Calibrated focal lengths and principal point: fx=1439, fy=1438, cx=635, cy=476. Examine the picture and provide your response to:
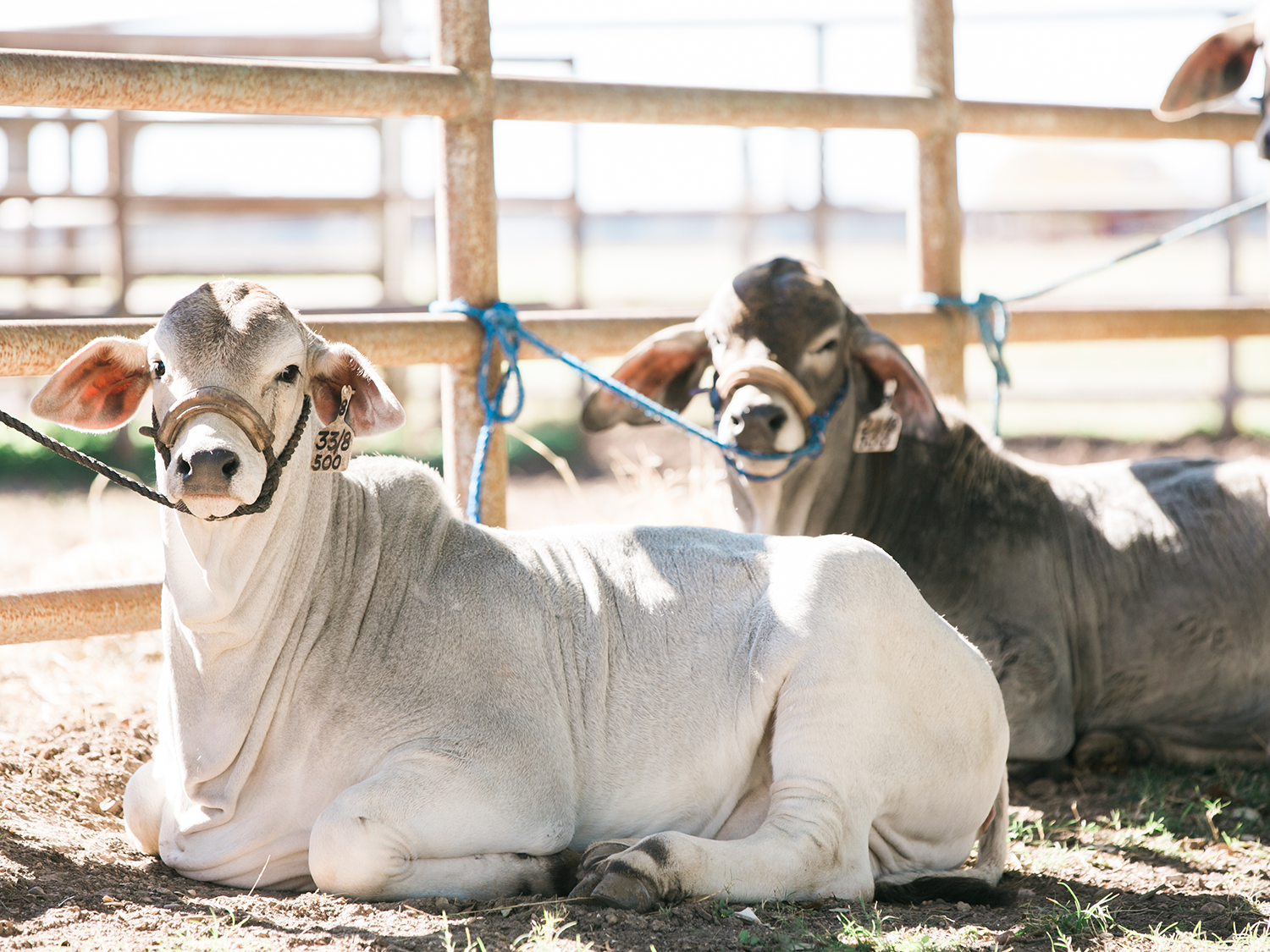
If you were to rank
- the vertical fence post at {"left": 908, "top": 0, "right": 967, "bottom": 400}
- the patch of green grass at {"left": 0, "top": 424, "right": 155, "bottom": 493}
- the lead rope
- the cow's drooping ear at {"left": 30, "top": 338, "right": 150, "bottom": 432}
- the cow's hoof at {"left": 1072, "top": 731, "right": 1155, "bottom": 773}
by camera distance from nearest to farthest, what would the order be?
the lead rope, the cow's drooping ear at {"left": 30, "top": 338, "right": 150, "bottom": 432}, the cow's hoof at {"left": 1072, "top": 731, "right": 1155, "bottom": 773}, the vertical fence post at {"left": 908, "top": 0, "right": 967, "bottom": 400}, the patch of green grass at {"left": 0, "top": 424, "right": 155, "bottom": 493}

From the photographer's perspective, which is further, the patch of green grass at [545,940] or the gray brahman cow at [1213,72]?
the gray brahman cow at [1213,72]

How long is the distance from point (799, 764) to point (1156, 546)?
1.91 meters

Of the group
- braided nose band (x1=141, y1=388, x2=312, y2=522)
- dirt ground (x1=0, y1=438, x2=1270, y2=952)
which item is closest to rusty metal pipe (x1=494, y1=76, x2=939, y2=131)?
braided nose band (x1=141, y1=388, x2=312, y2=522)

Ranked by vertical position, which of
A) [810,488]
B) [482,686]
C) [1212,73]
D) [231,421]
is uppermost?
[1212,73]

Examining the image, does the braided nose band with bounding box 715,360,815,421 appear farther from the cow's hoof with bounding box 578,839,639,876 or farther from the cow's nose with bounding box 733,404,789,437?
the cow's hoof with bounding box 578,839,639,876

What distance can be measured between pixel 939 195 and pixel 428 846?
3280 millimetres

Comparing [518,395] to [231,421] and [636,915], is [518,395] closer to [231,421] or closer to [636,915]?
[231,421]

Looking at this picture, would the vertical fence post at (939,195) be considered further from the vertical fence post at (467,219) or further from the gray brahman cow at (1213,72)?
the vertical fence post at (467,219)

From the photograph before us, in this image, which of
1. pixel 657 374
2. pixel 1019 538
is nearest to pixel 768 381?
pixel 657 374

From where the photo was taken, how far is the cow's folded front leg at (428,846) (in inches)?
110

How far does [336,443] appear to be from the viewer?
313 cm

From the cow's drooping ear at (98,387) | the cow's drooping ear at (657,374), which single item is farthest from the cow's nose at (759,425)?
the cow's drooping ear at (98,387)

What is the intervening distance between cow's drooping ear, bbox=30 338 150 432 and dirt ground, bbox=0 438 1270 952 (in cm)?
90

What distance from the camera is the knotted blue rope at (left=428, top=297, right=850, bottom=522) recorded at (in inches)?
162
